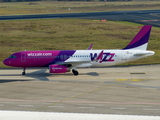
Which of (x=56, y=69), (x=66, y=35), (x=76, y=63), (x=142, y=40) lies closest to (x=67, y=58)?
(x=76, y=63)

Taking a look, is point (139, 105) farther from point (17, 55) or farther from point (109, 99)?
point (17, 55)

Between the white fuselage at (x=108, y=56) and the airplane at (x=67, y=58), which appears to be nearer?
the airplane at (x=67, y=58)

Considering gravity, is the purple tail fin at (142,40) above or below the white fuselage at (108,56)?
above

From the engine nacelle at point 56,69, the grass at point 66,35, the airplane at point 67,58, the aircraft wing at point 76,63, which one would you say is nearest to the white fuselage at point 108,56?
the airplane at point 67,58

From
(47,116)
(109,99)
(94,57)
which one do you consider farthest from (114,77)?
(47,116)

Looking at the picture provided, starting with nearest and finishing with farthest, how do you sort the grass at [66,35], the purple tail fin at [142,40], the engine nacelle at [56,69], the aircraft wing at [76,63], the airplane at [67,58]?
the engine nacelle at [56,69]
the aircraft wing at [76,63]
the airplane at [67,58]
the purple tail fin at [142,40]
the grass at [66,35]

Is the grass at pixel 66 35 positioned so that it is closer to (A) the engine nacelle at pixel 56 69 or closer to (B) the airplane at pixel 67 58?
(B) the airplane at pixel 67 58

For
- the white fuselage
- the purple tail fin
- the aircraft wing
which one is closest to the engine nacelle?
the aircraft wing

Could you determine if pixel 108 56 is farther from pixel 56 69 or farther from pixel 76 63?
pixel 56 69

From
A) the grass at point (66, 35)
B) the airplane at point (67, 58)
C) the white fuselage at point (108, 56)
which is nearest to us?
the airplane at point (67, 58)

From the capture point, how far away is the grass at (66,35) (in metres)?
78.6

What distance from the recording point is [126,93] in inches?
1642

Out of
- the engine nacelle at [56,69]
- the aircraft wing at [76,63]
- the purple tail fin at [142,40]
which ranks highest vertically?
the purple tail fin at [142,40]

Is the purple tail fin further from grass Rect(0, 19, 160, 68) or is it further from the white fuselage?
grass Rect(0, 19, 160, 68)
